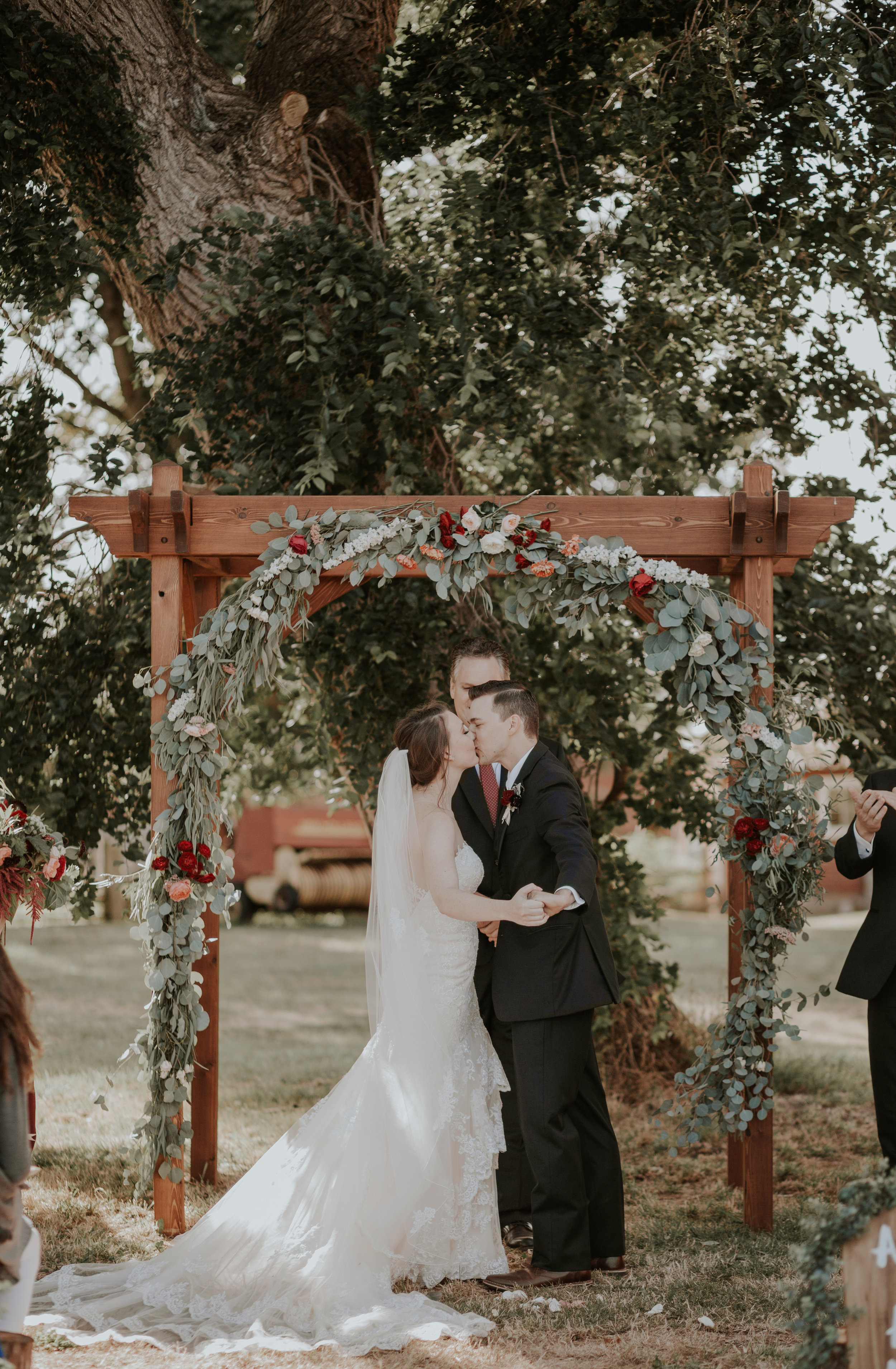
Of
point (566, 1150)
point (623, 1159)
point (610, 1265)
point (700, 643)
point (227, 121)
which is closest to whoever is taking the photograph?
point (566, 1150)

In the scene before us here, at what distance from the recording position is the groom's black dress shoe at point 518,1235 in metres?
4.55

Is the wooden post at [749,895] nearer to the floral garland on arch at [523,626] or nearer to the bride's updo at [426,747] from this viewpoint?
the floral garland on arch at [523,626]

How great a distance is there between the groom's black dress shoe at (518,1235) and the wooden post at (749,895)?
0.89 metres

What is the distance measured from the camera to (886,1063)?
4.34m

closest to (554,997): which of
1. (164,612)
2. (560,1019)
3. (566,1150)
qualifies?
(560,1019)

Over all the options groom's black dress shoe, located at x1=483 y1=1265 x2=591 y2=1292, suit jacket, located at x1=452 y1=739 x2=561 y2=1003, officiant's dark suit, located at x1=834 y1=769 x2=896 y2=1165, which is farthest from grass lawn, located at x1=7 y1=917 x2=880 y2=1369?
suit jacket, located at x1=452 y1=739 x2=561 y2=1003

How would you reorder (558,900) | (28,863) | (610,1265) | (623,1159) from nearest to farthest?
1. (558,900)
2. (610,1265)
3. (28,863)
4. (623,1159)

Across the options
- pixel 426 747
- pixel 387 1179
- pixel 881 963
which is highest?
pixel 426 747

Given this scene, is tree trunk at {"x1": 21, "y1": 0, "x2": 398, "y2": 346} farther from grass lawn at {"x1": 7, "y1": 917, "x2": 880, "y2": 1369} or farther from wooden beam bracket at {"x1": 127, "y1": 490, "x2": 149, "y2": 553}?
grass lawn at {"x1": 7, "y1": 917, "x2": 880, "y2": 1369}

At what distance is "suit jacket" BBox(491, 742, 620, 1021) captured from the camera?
13.4 ft

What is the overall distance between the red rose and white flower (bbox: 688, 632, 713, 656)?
26 centimetres

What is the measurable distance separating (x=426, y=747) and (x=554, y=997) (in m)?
1.01

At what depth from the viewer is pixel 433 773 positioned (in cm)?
435

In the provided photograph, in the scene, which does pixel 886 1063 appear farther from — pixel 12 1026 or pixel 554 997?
pixel 12 1026
